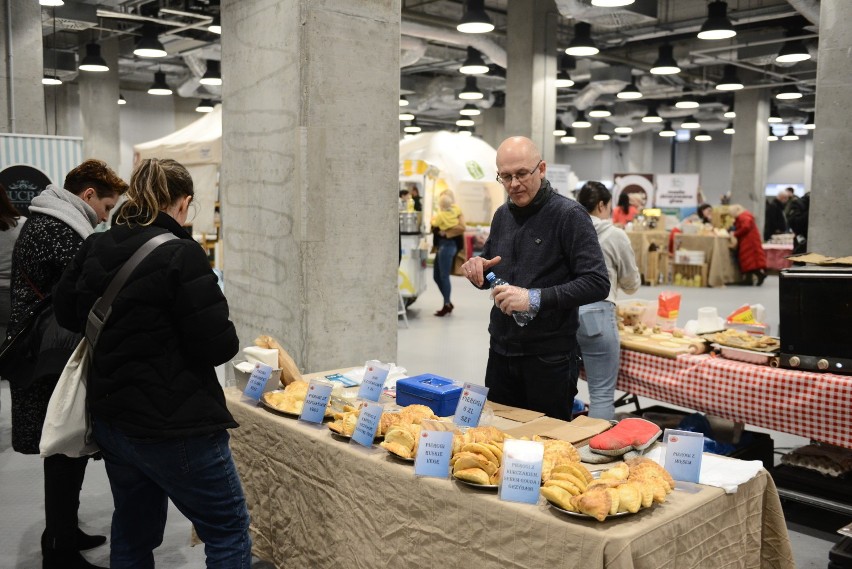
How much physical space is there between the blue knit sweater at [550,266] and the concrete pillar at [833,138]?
3.03 meters

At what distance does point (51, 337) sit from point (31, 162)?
15.4 ft

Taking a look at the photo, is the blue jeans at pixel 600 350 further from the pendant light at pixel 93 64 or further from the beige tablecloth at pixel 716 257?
the pendant light at pixel 93 64

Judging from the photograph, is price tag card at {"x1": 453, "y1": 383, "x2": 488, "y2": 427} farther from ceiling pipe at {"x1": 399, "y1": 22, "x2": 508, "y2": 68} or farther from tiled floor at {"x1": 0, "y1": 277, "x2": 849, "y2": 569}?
ceiling pipe at {"x1": 399, "y1": 22, "x2": 508, "y2": 68}

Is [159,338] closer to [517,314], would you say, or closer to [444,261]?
[517,314]

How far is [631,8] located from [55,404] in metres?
8.61

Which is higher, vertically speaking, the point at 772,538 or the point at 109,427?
the point at 109,427

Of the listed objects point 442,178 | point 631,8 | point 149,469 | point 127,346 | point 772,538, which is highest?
point 631,8

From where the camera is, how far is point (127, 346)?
2180 millimetres

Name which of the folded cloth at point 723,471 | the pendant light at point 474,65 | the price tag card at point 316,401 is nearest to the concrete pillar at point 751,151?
the pendant light at point 474,65

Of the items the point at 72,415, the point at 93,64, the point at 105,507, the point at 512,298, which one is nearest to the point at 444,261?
the point at 93,64

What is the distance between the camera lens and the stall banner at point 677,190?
16672 millimetres

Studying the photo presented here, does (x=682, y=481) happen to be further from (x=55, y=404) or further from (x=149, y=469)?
(x=55, y=404)

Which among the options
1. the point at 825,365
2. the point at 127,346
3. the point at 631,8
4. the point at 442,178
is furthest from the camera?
the point at 442,178

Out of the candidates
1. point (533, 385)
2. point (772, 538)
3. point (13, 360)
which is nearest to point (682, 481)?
point (772, 538)
